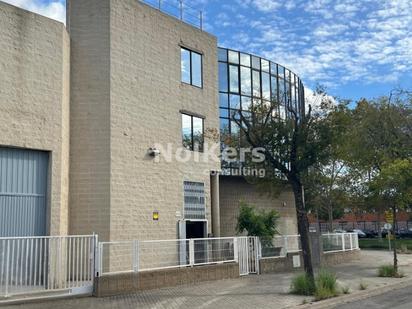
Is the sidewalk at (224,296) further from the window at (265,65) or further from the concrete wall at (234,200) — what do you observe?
the window at (265,65)

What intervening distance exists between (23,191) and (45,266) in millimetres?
2933

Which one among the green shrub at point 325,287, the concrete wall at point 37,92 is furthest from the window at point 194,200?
the green shrub at point 325,287

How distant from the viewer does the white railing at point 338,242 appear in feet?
76.3

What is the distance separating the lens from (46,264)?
1272cm

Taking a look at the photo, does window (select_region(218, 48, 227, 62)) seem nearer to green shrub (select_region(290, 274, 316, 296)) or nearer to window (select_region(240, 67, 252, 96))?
window (select_region(240, 67, 252, 96))

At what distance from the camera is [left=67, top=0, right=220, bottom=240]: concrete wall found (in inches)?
646

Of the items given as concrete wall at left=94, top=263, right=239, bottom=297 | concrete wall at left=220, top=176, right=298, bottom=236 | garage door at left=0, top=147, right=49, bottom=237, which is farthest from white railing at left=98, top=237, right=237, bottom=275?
concrete wall at left=220, top=176, right=298, bottom=236

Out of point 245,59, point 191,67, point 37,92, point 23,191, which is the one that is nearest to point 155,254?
point 23,191

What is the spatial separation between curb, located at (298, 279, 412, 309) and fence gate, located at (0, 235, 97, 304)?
5854mm

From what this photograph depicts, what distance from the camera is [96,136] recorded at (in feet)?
54.9

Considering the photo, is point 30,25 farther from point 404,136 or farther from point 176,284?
point 404,136

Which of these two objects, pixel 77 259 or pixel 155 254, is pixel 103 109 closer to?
pixel 155 254

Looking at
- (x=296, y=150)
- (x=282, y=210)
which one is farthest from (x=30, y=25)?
(x=282, y=210)

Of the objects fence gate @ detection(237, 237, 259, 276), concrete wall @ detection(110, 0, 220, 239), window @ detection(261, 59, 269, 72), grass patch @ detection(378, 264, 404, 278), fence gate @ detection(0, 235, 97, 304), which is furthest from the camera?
window @ detection(261, 59, 269, 72)
